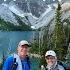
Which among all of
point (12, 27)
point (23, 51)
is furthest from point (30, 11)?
point (23, 51)

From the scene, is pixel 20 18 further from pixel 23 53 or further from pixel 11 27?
pixel 23 53

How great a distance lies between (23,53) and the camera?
8.54 ft

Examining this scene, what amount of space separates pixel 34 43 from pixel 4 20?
3.07m

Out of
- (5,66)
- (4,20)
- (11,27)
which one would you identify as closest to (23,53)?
(5,66)

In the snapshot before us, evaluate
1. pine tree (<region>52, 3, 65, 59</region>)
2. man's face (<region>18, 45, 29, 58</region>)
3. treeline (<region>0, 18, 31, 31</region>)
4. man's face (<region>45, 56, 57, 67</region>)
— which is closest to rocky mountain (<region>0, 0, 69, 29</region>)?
treeline (<region>0, 18, 31, 31</region>)

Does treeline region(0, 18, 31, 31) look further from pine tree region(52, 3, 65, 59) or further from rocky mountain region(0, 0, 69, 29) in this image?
pine tree region(52, 3, 65, 59)

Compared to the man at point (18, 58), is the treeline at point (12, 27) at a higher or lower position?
higher

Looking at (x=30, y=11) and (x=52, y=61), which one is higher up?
(x=30, y=11)

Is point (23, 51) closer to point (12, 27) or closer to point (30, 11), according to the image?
point (12, 27)

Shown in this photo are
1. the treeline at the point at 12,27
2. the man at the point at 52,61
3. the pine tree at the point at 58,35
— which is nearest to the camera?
the man at the point at 52,61

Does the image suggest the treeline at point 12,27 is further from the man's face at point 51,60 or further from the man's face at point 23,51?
the man's face at point 51,60

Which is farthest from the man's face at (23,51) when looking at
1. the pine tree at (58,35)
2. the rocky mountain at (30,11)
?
the rocky mountain at (30,11)

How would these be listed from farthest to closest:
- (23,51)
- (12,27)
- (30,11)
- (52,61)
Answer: (30,11)
(12,27)
(23,51)
(52,61)

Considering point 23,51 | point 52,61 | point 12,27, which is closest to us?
point 52,61
